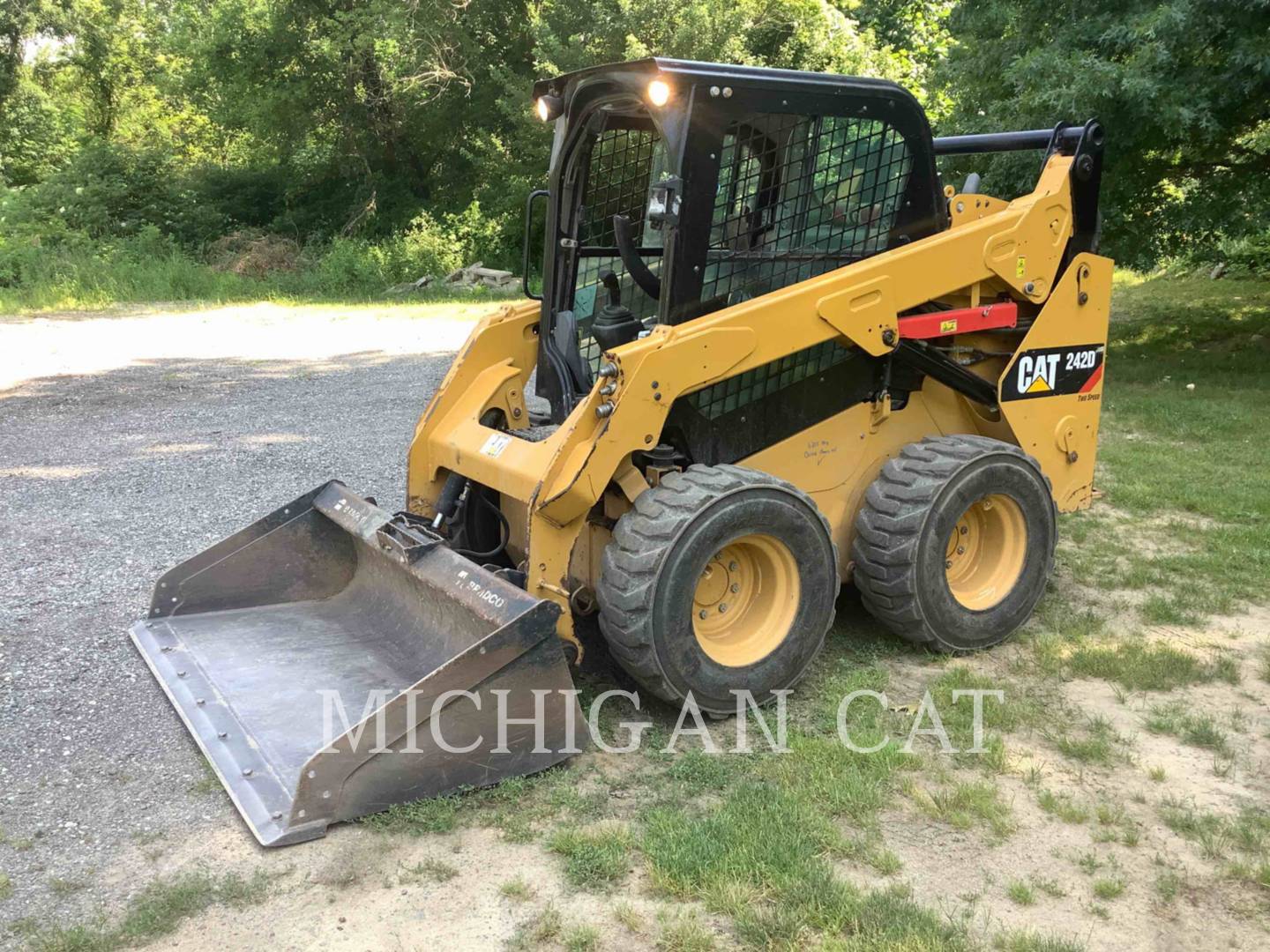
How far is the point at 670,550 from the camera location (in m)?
3.65

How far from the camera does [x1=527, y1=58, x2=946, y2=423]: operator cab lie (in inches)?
154

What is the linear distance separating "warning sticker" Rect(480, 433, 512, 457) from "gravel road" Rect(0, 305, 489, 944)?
4.83 ft

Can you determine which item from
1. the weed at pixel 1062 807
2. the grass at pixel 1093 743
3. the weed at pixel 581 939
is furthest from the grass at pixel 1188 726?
the weed at pixel 581 939

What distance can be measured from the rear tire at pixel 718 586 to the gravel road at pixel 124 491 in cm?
141

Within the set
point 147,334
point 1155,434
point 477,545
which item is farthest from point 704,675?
point 147,334

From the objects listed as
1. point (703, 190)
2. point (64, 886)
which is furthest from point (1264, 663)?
point (64, 886)

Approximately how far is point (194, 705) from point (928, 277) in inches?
124

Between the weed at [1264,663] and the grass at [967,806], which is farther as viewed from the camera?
the weed at [1264,663]

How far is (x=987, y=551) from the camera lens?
4.77 m

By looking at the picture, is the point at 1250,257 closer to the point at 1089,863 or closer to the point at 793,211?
the point at 793,211

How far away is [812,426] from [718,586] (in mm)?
828

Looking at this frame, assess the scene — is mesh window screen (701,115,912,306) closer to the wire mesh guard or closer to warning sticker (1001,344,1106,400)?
the wire mesh guard

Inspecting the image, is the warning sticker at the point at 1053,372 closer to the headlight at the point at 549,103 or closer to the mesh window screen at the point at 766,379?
the mesh window screen at the point at 766,379

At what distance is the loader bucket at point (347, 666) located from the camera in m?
3.23
